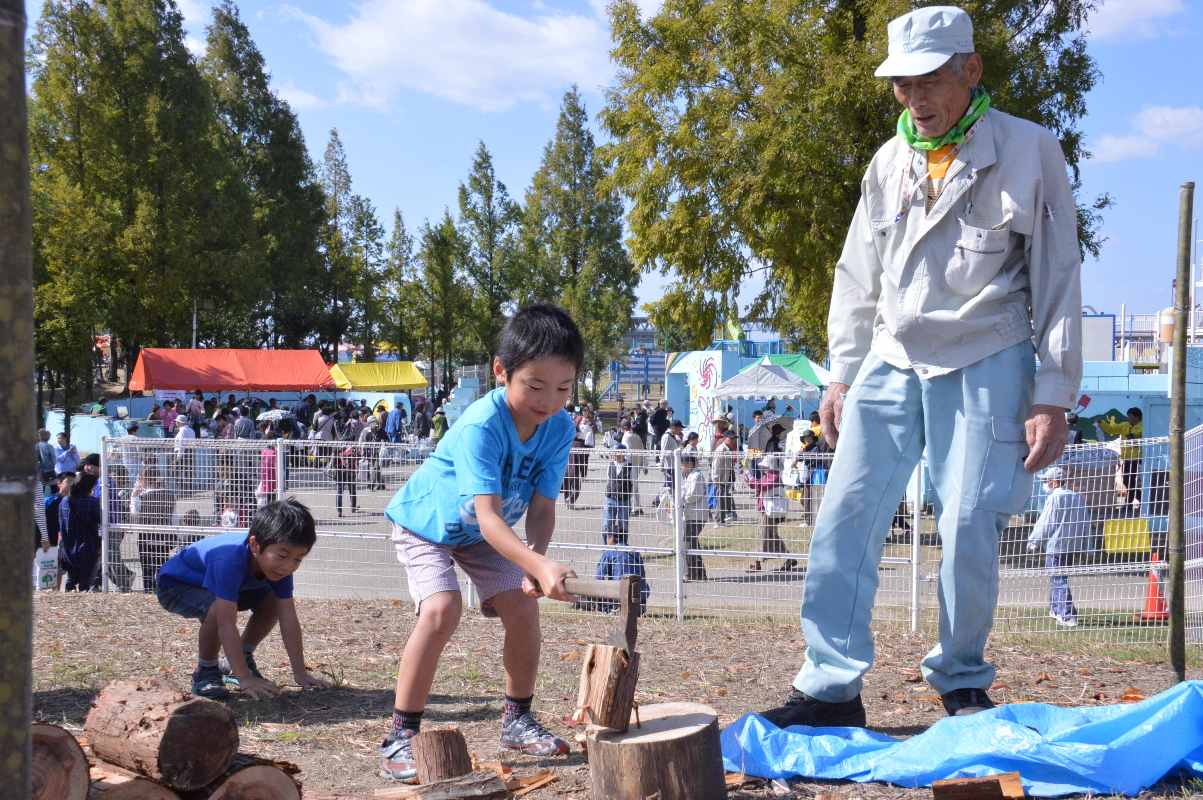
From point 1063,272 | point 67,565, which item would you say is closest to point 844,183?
point 67,565

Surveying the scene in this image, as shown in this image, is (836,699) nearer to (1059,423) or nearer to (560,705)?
(1059,423)

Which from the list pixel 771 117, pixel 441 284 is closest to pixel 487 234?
pixel 441 284

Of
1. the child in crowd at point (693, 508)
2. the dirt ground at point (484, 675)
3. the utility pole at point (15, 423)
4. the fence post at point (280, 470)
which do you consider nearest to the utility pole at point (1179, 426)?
the dirt ground at point (484, 675)

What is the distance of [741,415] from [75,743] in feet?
91.4

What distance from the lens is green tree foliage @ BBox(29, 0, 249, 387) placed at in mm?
36250

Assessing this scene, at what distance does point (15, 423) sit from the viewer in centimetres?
134

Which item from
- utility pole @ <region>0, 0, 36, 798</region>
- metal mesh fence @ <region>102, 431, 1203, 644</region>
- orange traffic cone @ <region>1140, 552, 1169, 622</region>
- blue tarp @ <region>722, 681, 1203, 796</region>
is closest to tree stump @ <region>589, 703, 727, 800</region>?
blue tarp @ <region>722, 681, 1203, 796</region>

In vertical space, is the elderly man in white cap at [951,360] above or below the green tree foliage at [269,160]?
below

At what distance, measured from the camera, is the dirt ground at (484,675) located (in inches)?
164

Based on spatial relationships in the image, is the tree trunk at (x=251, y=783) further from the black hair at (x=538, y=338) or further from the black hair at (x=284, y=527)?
the black hair at (x=284, y=527)

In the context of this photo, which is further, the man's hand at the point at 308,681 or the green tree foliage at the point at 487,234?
the green tree foliage at the point at 487,234

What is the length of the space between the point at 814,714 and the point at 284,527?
8.63 ft

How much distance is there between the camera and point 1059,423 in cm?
340

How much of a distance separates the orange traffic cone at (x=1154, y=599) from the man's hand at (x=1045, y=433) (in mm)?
4806
